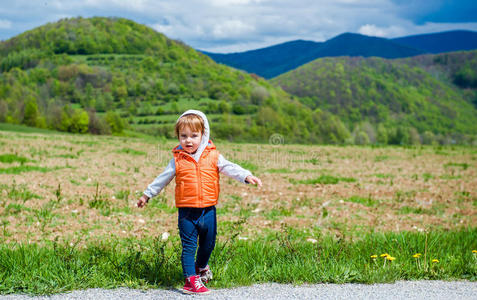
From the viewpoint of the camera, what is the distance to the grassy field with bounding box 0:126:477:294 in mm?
5086

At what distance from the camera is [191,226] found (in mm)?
4664

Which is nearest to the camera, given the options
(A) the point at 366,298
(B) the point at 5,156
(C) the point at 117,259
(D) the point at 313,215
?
(A) the point at 366,298

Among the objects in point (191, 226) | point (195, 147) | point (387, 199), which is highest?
point (195, 147)

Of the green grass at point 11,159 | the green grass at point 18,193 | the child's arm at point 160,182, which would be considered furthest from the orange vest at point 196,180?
the green grass at point 11,159

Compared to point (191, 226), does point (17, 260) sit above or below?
below

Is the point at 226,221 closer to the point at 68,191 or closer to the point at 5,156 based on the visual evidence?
the point at 68,191

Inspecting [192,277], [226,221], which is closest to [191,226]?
[192,277]

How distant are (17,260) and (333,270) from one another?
3.99m

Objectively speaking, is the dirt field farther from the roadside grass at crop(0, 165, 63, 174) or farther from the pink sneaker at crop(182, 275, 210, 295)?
the pink sneaker at crop(182, 275, 210, 295)

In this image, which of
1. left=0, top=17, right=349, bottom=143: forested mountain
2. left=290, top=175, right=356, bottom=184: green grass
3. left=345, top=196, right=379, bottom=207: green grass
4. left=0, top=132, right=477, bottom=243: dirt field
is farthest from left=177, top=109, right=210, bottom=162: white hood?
left=0, top=17, right=349, bottom=143: forested mountain

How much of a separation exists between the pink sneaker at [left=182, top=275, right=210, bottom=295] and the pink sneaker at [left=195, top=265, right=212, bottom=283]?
0.97ft

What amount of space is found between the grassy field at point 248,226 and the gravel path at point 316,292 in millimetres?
170

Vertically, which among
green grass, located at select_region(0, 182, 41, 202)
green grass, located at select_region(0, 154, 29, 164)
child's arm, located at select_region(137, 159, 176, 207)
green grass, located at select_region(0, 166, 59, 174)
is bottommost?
green grass, located at select_region(0, 182, 41, 202)

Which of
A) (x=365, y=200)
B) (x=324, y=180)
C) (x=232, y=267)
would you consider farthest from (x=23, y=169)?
(x=232, y=267)
